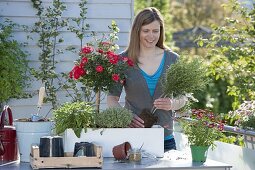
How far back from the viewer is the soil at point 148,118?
375cm

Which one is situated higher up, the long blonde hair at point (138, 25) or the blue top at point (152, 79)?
the long blonde hair at point (138, 25)

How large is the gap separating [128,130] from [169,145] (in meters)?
0.60

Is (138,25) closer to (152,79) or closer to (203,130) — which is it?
(152,79)

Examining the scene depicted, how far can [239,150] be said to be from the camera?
166 inches

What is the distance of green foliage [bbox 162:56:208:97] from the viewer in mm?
3607

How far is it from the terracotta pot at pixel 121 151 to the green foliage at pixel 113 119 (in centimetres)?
13

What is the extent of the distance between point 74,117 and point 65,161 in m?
0.32

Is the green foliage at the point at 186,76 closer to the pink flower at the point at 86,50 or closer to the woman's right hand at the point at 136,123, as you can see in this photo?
the woman's right hand at the point at 136,123

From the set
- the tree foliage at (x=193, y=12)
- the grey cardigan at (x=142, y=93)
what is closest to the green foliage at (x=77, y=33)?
the grey cardigan at (x=142, y=93)

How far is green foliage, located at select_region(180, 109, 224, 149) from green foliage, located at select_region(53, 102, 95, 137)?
499 mm

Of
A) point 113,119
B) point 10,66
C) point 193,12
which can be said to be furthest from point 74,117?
point 193,12

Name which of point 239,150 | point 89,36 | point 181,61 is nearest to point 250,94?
point 89,36

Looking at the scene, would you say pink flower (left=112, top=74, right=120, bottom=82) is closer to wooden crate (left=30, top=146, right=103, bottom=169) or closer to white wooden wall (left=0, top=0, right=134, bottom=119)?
wooden crate (left=30, top=146, right=103, bottom=169)

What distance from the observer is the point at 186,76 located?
142 inches
